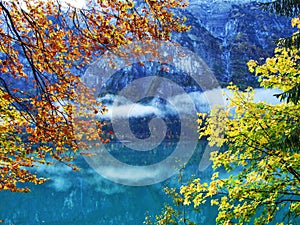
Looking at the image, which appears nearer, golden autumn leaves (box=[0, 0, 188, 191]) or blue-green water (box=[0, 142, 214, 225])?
golden autumn leaves (box=[0, 0, 188, 191])

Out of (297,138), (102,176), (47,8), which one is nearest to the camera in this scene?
(47,8)

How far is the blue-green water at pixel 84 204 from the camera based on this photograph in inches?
1190

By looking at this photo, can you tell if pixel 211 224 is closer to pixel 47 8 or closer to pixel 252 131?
pixel 252 131

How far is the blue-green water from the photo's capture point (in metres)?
30.2

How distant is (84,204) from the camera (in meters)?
37.7

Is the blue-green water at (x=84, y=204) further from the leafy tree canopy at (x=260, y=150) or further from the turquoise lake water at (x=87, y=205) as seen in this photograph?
the leafy tree canopy at (x=260, y=150)

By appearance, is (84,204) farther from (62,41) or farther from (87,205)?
(62,41)

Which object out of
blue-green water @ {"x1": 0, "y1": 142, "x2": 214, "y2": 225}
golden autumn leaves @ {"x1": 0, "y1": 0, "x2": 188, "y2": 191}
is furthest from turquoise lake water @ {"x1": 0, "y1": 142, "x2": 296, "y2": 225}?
golden autumn leaves @ {"x1": 0, "y1": 0, "x2": 188, "y2": 191}

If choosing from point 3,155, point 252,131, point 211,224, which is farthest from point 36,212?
point 252,131

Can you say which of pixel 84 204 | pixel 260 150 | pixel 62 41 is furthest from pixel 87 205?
pixel 62 41

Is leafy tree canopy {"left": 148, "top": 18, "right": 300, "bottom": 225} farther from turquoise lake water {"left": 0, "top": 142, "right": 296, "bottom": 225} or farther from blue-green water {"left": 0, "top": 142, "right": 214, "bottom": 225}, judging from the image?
turquoise lake water {"left": 0, "top": 142, "right": 296, "bottom": 225}

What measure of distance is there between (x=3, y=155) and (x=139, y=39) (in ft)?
11.5

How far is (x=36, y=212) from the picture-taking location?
3369 centimetres

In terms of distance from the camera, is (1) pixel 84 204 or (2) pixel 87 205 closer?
(2) pixel 87 205
